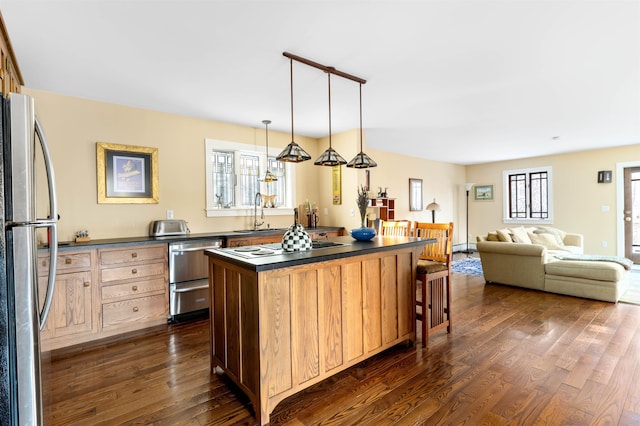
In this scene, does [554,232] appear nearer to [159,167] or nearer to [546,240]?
[546,240]

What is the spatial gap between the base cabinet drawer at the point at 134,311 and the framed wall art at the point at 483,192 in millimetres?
7972

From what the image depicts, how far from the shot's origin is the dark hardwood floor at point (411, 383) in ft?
6.18

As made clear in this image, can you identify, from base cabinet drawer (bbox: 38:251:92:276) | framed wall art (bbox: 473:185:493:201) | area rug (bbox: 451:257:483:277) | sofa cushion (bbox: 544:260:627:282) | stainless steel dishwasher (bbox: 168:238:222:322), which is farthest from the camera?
framed wall art (bbox: 473:185:493:201)

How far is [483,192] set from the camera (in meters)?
8.45

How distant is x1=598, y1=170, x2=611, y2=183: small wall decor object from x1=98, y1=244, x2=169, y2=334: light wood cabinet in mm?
8153

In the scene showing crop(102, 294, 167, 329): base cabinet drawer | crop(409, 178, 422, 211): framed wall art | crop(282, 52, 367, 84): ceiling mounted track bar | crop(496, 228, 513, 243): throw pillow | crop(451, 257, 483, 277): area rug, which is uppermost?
crop(282, 52, 367, 84): ceiling mounted track bar

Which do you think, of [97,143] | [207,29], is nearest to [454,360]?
[207,29]

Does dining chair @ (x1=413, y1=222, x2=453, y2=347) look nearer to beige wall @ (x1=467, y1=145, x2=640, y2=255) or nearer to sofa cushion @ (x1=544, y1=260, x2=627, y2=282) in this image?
sofa cushion @ (x1=544, y1=260, x2=627, y2=282)

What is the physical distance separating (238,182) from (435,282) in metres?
2.99

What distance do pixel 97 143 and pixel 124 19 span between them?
193cm

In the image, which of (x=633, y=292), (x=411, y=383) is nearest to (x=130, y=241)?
(x=411, y=383)

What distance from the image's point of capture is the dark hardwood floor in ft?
6.18

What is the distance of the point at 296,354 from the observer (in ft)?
6.61

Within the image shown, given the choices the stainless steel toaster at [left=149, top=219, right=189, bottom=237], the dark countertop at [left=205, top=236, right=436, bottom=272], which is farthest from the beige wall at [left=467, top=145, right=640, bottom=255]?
the stainless steel toaster at [left=149, top=219, right=189, bottom=237]
